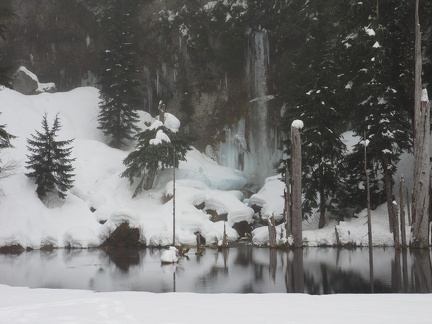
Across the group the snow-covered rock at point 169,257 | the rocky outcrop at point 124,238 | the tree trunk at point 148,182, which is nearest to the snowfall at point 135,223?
the rocky outcrop at point 124,238

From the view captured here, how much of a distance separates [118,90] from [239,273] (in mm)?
31386

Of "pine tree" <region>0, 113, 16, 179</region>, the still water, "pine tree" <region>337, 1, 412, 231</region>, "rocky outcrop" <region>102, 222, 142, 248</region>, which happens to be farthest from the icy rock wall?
the still water

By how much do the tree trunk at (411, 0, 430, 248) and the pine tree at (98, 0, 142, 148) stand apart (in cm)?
2774

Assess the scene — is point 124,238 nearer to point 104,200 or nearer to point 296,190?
point 104,200

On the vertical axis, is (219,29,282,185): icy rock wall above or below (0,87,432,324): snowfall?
above

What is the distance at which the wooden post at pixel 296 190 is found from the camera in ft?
81.0

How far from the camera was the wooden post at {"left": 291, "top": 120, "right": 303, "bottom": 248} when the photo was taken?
24703 millimetres

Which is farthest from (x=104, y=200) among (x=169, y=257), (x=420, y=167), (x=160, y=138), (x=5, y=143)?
(x=420, y=167)

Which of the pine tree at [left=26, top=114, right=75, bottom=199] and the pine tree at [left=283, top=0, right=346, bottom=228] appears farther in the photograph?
the pine tree at [left=26, top=114, right=75, bottom=199]

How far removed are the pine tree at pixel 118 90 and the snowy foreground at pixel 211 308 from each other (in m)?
33.3

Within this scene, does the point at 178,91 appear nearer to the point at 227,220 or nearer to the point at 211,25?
the point at 211,25

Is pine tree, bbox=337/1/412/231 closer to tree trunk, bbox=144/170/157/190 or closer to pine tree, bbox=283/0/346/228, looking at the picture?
pine tree, bbox=283/0/346/228

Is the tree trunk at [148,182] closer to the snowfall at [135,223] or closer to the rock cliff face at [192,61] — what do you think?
the snowfall at [135,223]

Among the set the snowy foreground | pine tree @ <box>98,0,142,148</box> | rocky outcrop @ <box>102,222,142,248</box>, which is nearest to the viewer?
the snowy foreground
